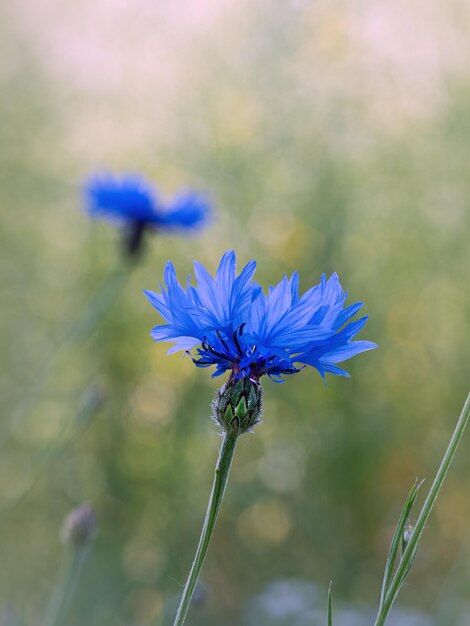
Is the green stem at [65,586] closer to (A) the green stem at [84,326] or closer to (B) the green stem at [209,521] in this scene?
(B) the green stem at [209,521]

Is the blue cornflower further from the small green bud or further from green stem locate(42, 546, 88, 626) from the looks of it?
the small green bud

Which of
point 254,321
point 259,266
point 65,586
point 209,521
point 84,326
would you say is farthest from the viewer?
point 259,266

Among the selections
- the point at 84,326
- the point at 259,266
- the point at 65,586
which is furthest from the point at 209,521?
the point at 259,266

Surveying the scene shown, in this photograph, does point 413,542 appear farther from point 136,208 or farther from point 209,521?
point 136,208

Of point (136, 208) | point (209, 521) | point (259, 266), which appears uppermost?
point (259, 266)

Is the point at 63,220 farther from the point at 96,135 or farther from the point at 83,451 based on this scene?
the point at 83,451

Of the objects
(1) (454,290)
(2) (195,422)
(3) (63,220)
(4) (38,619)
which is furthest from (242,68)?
(4) (38,619)
